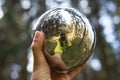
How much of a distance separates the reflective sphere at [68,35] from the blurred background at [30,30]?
4008mm

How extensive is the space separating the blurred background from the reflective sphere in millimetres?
4008

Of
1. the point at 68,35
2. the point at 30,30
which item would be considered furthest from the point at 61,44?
the point at 30,30

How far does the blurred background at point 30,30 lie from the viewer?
19.7 ft

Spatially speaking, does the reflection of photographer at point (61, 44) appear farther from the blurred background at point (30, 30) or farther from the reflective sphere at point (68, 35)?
the blurred background at point (30, 30)

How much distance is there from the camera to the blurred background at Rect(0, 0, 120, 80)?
5992mm

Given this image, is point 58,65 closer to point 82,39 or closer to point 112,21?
point 82,39

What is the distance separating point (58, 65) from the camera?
5.26 ft

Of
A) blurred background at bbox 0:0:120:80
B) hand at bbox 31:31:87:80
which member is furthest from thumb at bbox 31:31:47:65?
blurred background at bbox 0:0:120:80

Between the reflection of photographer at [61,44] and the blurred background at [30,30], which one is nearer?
the reflection of photographer at [61,44]

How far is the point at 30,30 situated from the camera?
588 centimetres

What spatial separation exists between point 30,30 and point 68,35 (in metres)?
4.32

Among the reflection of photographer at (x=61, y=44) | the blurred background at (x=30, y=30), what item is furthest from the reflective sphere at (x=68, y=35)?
the blurred background at (x=30, y=30)

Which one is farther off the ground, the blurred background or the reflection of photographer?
the blurred background

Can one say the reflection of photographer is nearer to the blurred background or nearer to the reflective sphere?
the reflective sphere
